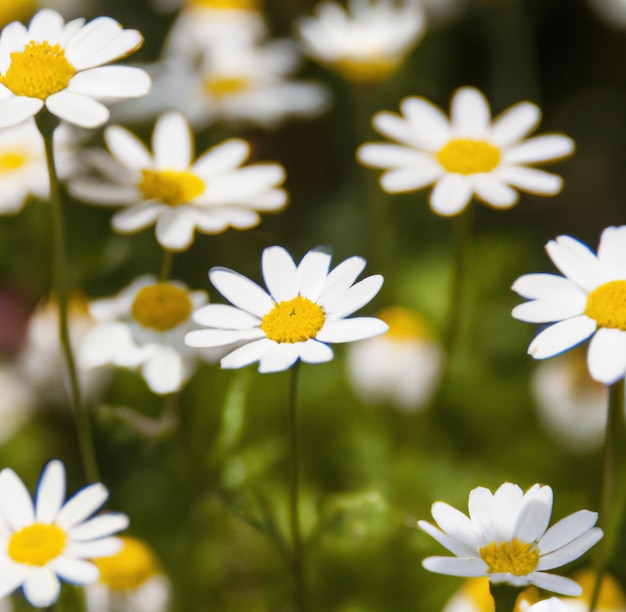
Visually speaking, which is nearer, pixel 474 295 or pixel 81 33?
pixel 81 33

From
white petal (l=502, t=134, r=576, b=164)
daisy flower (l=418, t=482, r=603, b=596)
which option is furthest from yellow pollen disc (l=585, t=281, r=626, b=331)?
white petal (l=502, t=134, r=576, b=164)

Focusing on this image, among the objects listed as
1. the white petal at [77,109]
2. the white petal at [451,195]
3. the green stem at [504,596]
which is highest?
the white petal at [451,195]

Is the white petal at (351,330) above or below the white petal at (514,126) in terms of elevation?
below

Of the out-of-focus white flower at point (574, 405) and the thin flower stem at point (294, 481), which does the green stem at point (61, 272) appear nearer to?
the thin flower stem at point (294, 481)

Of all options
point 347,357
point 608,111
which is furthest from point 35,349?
point 608,111

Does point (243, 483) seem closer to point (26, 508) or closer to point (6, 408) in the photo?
point (26, 508)

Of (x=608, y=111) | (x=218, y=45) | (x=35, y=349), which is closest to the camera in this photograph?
(x=35, y=349)

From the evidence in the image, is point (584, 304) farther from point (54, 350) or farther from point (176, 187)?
point (54, 350)

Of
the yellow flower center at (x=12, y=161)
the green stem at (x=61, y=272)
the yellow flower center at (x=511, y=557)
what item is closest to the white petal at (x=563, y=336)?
the yellow flower center at (x=511, y=557)
